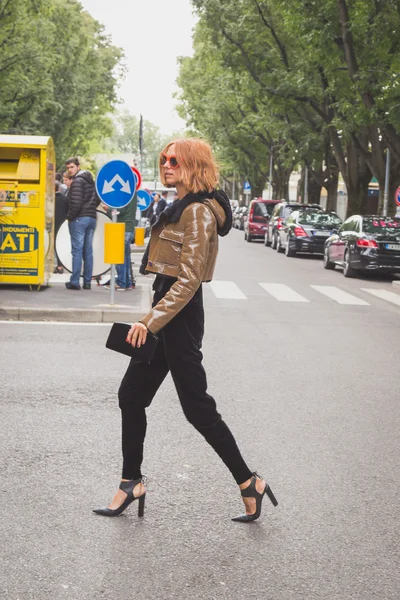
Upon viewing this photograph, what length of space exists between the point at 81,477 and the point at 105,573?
1.40 metres

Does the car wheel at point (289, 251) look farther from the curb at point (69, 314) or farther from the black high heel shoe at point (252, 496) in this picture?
the black high heel shoe at point (252, 496)

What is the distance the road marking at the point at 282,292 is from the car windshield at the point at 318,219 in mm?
10172

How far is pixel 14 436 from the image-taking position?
6016mm

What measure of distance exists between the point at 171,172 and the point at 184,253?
0.39 metres

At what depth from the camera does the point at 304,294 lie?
56.7 feet

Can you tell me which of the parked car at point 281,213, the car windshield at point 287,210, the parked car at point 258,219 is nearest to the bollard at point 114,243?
the parked car at point 281,213

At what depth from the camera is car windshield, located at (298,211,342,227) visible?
95.7ft

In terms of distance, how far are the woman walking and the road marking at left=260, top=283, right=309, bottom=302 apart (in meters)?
11.6

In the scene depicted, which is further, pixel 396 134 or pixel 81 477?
pixel 396 134

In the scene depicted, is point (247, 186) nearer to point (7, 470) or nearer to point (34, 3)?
point (34, 3)

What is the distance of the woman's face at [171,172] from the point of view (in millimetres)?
4379

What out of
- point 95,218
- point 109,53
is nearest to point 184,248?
point 95,218

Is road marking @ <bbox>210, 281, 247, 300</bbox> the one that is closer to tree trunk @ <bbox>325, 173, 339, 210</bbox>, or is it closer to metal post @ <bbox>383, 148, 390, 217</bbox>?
metal post @ <bbox>383, 148, 390, 217</bbox>

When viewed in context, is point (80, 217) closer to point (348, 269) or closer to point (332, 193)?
point (348, 269)
